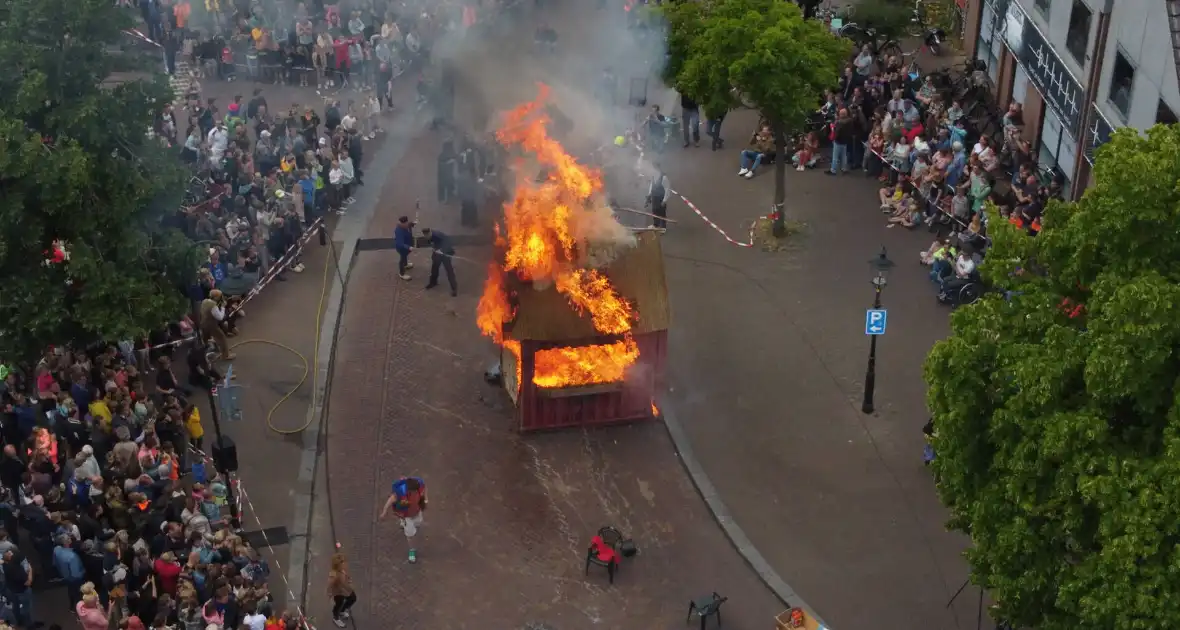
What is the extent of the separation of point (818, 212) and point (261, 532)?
1505 centimetres

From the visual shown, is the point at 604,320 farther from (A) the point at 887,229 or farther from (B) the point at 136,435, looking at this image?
(A) the point at 887,229

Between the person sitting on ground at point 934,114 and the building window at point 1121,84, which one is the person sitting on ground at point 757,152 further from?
the building window at point 1121,84

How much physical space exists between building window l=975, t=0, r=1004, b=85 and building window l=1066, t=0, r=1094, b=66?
4885 mm

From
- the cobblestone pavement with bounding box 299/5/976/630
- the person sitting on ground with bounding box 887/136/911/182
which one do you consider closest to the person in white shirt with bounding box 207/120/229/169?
the cobblestone pavement with bounding box 299/5/976/630

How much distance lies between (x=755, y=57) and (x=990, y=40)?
1134 centimetres

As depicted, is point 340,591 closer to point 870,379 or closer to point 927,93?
point 870,379

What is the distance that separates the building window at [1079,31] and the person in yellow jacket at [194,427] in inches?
717

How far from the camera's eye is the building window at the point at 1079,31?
29.3 metres

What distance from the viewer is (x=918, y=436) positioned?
80.0 feet

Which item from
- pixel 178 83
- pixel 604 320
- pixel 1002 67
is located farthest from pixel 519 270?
pixel 178 83

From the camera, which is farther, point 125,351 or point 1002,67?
point 1002,67

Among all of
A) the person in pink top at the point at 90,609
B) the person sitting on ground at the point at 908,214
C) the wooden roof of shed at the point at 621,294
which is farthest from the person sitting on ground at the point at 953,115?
the person in pink top at the point at 90,609

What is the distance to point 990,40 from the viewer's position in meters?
36.6

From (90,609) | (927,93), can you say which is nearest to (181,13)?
(927,93)
